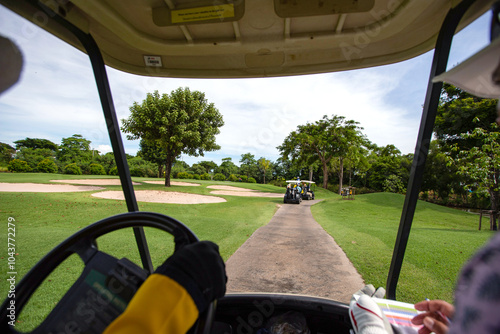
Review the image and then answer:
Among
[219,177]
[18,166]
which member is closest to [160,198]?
[18,166]

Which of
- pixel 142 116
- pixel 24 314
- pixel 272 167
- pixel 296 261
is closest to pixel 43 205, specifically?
pixel 142 116

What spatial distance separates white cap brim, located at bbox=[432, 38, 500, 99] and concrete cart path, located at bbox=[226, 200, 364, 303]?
254 centimetres

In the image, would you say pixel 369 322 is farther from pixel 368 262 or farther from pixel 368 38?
pixel 368 262

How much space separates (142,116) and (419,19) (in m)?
16.2

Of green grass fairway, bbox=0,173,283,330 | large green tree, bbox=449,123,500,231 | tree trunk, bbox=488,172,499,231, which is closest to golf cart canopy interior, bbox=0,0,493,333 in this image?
green grass fairway, bbox=0,173,283,330

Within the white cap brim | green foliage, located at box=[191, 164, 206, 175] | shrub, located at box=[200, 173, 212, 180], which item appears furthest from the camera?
green foliage, located at box=[191, 164, 206, 175]

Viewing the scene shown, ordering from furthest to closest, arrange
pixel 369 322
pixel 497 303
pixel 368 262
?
pixel 368 262, pixel 369 322, pixel 497 303

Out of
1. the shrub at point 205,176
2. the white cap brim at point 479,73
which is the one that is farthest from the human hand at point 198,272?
the shrub at point 205,176

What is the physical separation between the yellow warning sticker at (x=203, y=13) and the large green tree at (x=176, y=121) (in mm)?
14742

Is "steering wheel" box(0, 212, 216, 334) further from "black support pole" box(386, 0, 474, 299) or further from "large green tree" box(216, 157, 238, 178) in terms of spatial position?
"large green tree" box(216, 157, 238, 178)

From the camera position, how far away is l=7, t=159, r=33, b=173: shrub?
19891 mm

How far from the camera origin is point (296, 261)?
153 inches

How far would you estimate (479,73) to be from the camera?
20.2 inches

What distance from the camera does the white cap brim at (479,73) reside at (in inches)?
17.1
